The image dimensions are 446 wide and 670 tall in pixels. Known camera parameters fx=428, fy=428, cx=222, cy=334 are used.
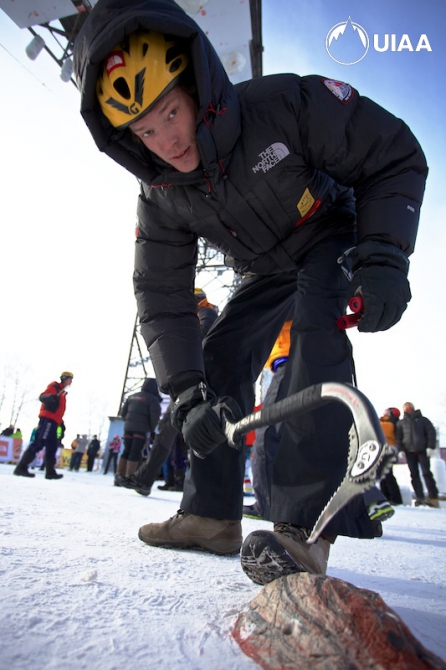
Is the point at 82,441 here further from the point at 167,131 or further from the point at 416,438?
the point at 167,131

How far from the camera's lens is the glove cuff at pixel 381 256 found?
1141 millimetres

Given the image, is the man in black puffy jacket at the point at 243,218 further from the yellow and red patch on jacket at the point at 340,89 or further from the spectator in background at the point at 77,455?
the spectator in background at the point at 77,455

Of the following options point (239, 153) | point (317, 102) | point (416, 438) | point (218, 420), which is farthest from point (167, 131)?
point (416, 438)

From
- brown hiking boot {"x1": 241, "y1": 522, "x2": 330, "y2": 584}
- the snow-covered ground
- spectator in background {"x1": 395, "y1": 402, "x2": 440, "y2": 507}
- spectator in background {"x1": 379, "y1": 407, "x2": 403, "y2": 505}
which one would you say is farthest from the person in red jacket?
brown hiking boot {"x1": 241, "y1": 522, "x2": 330, "y2": 584}

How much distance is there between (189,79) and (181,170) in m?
0.28

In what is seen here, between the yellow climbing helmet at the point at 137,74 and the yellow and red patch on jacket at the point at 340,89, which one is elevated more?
the yellow and red patch on jacket at the point at 340,89

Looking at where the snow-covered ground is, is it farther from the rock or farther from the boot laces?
the boot laces

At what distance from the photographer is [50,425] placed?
6.02m

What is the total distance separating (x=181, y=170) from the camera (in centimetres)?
138

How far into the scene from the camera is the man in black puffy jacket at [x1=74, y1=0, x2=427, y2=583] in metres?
1.14

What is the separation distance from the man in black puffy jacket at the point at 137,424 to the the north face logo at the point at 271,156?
4.82 meters

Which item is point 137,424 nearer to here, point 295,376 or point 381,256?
point 295,376

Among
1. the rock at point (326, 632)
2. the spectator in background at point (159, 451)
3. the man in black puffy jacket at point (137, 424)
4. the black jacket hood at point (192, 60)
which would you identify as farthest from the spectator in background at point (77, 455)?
the rock at point (326, 632)

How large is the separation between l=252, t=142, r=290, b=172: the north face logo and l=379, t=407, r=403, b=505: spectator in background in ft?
14.1
